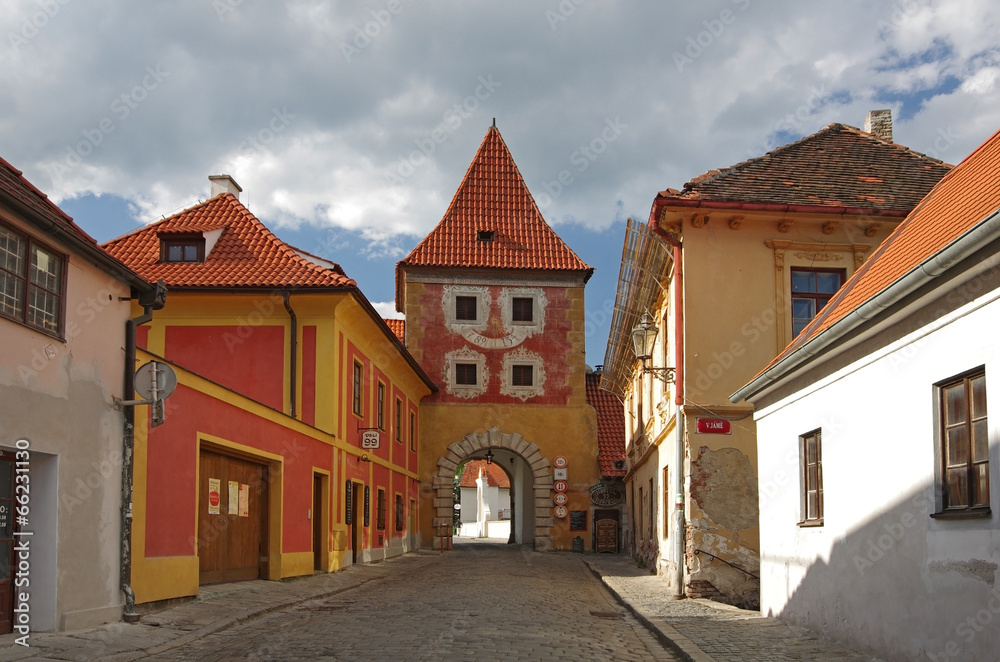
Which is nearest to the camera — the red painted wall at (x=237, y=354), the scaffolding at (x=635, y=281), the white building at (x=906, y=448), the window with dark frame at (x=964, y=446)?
the white building at (x=906, y=448)

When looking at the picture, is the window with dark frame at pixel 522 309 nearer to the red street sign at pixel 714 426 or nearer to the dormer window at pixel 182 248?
the dormer window at pixel 182 248

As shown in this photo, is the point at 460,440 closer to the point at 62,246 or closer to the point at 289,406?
the point at 289,406

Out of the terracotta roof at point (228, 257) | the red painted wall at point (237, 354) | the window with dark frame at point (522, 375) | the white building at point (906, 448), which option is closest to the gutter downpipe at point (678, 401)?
the white building at point (906, 448)

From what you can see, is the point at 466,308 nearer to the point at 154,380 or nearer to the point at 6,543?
the point at 154,380

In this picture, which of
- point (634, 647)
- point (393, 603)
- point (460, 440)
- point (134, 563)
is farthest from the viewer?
point (460, 440)

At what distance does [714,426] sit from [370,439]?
10.8 meters

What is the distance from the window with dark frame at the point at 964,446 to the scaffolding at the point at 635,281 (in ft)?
31.0

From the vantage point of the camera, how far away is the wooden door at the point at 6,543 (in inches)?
358

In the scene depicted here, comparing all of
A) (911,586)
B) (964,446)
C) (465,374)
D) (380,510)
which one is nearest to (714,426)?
(911,586)

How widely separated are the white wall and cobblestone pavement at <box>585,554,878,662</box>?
25cm

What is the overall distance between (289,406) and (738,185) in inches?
429

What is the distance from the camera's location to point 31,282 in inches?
367

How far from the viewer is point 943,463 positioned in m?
7.66

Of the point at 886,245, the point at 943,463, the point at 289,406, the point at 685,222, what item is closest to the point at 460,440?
the point at 289,406
